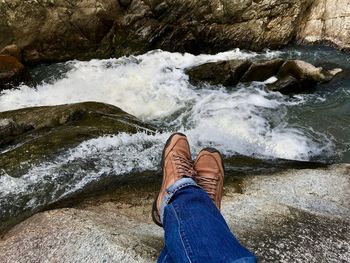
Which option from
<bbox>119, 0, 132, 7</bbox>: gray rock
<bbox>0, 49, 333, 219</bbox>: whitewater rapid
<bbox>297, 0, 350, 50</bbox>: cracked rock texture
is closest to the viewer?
<bbox>0, 49, 333, 219</bbox>: whitewater rapid

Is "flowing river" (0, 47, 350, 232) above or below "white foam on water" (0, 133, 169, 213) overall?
below

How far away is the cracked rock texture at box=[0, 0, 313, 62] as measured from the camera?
46.3 ft

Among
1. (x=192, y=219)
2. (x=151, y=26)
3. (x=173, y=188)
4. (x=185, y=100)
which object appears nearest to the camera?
(x=192, y=219)

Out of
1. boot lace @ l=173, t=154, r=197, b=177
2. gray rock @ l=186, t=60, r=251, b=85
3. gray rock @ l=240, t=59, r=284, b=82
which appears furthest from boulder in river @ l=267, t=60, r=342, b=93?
boot lace @ l=173, t=154, r=197, b=177

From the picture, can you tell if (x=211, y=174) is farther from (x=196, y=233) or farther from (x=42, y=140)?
(x=42, y=140)

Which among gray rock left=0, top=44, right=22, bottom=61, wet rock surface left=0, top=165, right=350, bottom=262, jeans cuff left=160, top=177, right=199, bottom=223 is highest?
jeans cuff left=160, top=177, right=199, bottom=223

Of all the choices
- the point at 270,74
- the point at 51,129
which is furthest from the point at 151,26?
the point at 51,129

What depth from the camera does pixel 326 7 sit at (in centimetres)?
1467

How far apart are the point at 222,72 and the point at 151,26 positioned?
4.45 m

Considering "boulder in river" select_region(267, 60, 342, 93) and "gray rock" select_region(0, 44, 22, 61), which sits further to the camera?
"gray rock" select_region(0, 44, 22, 61)

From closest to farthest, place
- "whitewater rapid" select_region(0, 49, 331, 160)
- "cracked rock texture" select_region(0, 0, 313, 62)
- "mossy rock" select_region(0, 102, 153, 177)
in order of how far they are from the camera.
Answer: "mossy rock" select_region(0, 102, 153, 177), "whitewater rapid" select_region(0, 49, 331, 160), "cracked rock texture" select_region(0, 0, 313, 62)

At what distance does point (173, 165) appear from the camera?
3.68 m

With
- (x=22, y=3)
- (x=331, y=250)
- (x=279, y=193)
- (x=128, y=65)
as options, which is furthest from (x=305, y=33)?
(x=331, y=250)

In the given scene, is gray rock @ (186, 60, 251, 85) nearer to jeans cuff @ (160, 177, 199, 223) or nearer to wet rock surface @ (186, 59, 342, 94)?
wet rock surface @ (186, 59, 342, 94)
